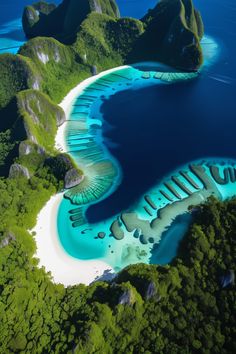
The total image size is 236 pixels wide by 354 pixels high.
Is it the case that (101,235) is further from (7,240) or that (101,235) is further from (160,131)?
(160,131)

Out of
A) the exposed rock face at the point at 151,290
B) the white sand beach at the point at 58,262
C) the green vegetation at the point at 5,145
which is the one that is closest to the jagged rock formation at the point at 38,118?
the green vegetation at the point at 5,145

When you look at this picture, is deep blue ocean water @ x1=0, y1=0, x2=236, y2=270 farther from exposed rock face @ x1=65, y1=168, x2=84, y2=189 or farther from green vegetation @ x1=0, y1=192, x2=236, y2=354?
green vegetation @ x1=0, y1=192, x2=236, y2=354

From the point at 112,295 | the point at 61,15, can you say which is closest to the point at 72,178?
the point at 112,295

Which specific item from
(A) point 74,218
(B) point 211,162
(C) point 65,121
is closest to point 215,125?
(B) point 211,162

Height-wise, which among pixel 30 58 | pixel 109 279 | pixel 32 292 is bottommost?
→ pixel 109 279

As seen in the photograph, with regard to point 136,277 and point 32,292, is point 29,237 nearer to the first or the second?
point 32,292

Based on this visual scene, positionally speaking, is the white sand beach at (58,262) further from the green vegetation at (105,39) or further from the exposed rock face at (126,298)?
the green vegetation at (105,39)

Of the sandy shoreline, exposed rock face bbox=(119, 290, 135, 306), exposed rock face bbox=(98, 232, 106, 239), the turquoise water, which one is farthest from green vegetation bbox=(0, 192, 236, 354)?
the sandy shoreline
